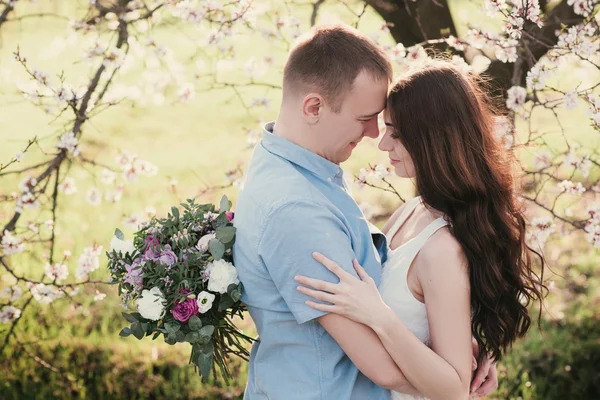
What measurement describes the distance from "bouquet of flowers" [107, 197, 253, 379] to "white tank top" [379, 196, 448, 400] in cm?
43

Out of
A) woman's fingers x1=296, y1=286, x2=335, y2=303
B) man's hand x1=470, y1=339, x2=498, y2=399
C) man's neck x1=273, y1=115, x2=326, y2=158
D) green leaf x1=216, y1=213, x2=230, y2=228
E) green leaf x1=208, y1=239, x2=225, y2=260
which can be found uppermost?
man's neck x1=273, y1=115, x2=326, y2=158

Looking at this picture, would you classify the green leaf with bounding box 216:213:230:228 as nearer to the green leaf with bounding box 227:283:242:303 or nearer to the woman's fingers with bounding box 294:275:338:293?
the green leaf with bounding box 227:283:242:303

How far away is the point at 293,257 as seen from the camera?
1.81 meters

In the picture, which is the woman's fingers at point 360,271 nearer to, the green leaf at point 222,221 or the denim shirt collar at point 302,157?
the denim shirt collar at point 302,157

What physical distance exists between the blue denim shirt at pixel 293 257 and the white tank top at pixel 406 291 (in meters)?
0.07

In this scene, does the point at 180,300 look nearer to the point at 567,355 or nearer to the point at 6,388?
the point at 6,388

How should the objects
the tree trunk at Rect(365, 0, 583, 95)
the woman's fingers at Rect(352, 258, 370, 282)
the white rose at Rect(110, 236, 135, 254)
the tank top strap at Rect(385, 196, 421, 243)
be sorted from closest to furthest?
the woman's fingers at Rect(352, 258, 370, 282)
the white rose at Rect(110, 236, 135, 254)
the tank top strap at Rect(385, 196, 421, 243)
the tree trunk at Rect(365, 0, 583, 95)

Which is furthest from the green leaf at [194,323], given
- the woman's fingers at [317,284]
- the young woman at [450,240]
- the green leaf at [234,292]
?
the young woman at [450,240]

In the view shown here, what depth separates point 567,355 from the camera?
382 centimetres

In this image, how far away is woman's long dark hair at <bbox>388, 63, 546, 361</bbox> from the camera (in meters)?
2.04

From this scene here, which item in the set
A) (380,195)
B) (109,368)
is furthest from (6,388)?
(380,195)

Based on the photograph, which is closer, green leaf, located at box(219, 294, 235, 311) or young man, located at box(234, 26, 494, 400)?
young man, located at box(234, 26, 494, 400)

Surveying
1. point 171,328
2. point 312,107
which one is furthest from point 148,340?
point 312,107

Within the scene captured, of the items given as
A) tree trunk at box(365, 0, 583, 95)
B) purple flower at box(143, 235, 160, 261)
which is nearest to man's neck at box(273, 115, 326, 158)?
purple flower at box(143, 235, 160, 261)
